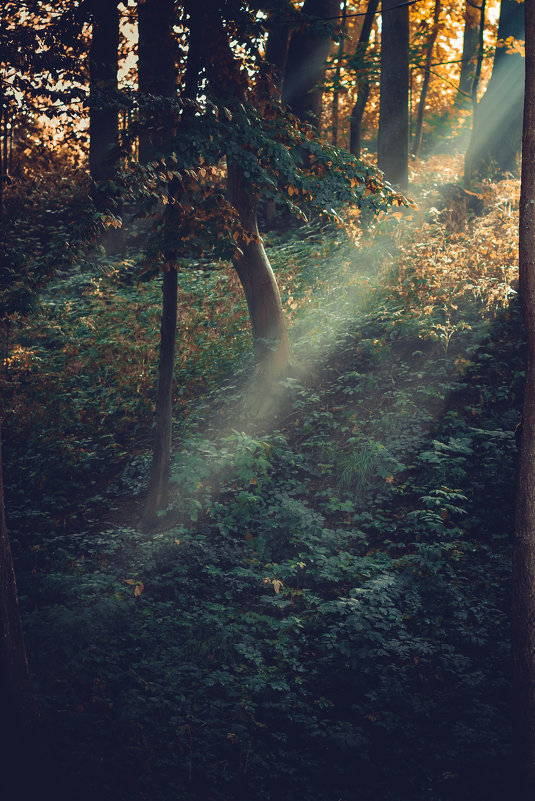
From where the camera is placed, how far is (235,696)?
525 centimetres

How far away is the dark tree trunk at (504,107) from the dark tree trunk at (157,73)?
358 inches

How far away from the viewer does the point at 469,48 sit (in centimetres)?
2436

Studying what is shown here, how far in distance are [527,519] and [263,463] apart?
4.75 meters

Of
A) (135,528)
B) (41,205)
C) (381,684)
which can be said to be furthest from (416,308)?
(41,205)

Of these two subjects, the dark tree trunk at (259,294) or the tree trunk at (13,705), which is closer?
the tree trunk at (13,705)

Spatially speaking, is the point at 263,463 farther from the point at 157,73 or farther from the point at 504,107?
the point at 504,107

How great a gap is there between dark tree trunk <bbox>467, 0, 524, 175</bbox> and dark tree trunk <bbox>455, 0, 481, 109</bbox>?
789 centimetres

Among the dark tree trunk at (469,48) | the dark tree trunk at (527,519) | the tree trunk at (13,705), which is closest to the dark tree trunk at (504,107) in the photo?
the dark tree trunk at (469,48)

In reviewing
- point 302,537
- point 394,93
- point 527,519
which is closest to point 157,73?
point 302,537

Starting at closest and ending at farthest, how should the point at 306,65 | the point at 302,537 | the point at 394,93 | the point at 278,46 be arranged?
the point at 302,537, the point at 394,93, the point at 278,46, the point at 306,65

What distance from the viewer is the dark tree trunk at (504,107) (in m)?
13.8

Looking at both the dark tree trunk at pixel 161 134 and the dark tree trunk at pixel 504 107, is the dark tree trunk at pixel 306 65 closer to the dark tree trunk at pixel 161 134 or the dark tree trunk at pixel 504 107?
the dark tree trunk at pixel 504 107

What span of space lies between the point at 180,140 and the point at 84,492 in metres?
5.53

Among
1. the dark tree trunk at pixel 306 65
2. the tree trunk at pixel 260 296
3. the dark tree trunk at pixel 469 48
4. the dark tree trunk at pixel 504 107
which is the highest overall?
the dark tree trunk at pixel 469 48
